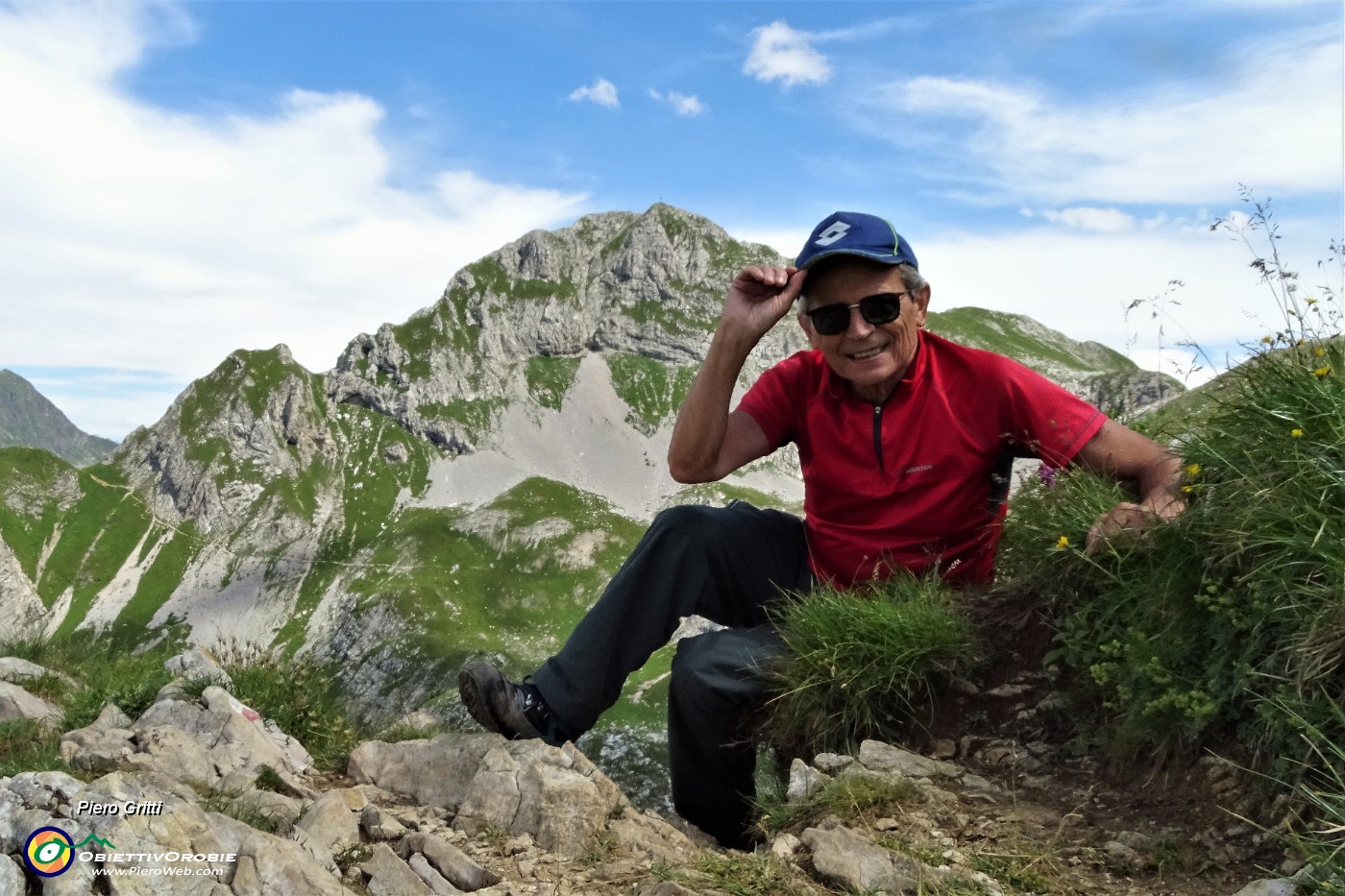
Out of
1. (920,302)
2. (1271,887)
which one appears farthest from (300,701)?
(1271,887)

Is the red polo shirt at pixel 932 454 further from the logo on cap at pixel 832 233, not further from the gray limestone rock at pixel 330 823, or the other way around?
the gray limestone rock at pixel 330 823

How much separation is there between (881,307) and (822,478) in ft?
4.27

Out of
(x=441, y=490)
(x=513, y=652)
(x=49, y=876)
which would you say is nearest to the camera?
(x=49, y=876)

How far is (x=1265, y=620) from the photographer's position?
13.2 ft

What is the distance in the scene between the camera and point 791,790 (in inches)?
194

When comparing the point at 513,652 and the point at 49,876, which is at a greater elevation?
the point at 49,876

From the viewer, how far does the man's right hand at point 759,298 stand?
19.6 ft

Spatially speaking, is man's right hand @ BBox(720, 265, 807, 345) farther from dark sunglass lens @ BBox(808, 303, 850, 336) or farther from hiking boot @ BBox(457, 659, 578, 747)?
hiking boot @ BBox(457, 659, 578, 747)

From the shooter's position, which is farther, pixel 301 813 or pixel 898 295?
pixel 898 295

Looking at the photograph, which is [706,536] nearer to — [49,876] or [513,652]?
[49,876]

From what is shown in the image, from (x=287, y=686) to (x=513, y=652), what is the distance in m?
124

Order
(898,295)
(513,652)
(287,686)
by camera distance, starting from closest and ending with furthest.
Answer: (898,295) → (287,686) → (513,652)

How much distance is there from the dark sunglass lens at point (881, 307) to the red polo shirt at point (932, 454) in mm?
542

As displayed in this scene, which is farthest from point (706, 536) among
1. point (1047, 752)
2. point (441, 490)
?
point (441, 490)
